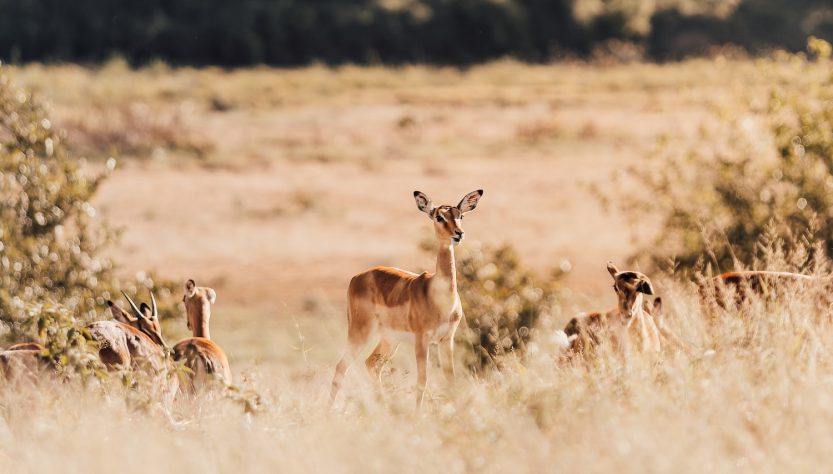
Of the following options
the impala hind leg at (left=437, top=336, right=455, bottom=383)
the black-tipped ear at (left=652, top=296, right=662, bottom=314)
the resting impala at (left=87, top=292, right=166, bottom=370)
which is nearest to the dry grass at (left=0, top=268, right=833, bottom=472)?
the impala hind leg at (left=437, top=336, right=455, bottom=383)

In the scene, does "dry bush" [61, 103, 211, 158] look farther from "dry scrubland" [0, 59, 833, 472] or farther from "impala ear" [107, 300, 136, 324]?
"impala ear" [107, 300, 136, 324]

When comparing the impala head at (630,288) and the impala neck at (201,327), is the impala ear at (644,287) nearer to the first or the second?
the impala head at (630,288)

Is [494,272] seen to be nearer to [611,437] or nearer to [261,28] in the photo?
[611,437]

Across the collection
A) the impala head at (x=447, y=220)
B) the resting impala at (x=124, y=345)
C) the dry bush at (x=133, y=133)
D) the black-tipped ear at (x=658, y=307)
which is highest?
the dry bush at (x=133, y=133)

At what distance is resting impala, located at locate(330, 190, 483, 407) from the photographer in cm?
813

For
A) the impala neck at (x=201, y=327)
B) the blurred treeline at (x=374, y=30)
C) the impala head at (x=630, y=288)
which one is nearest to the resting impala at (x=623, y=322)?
the impala head at (x=630, y=288)

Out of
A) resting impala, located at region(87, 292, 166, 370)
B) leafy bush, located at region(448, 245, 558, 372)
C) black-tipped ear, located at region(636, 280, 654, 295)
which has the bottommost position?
leafy bush, located at region(448, 245, 558, 372)

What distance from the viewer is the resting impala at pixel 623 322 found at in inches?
338

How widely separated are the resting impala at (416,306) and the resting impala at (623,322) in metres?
0.94

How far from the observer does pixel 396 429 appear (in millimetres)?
7090

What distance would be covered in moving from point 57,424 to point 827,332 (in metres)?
4.62

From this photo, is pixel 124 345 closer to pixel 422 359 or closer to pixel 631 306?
pixel 422 359

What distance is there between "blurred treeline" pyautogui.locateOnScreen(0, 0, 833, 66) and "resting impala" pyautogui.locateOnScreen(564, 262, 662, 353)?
Result: 4534cm

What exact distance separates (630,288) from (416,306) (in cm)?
142
